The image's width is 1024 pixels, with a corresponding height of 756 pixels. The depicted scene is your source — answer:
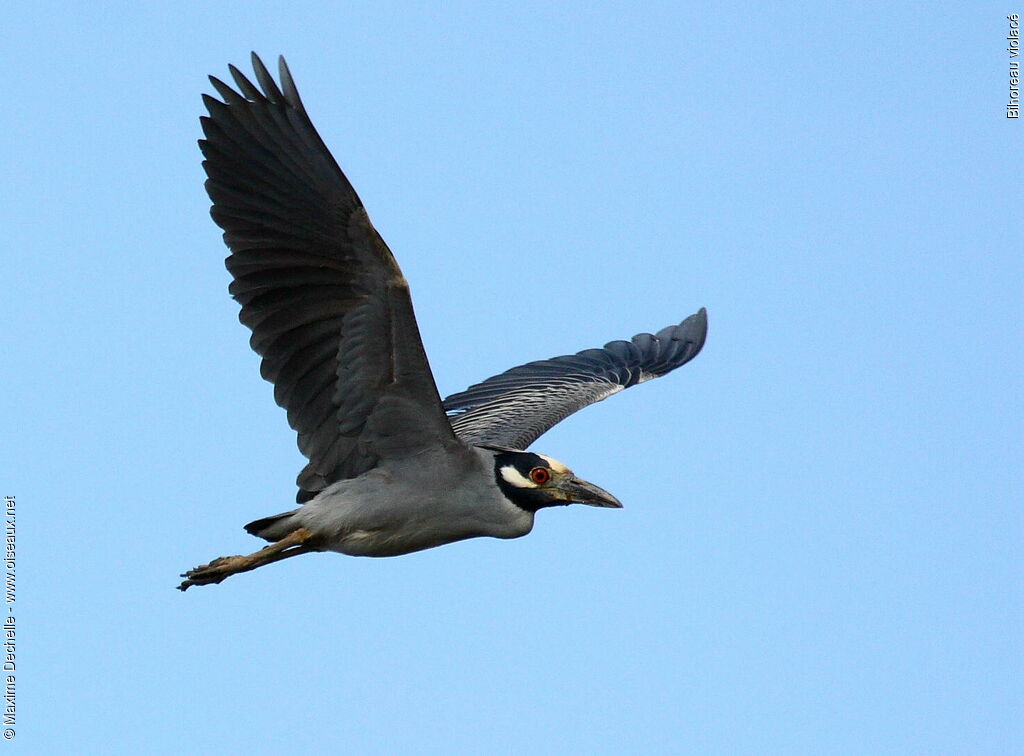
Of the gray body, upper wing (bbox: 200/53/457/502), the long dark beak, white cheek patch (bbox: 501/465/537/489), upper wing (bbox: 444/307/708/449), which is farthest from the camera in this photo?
upper wing (bbox: 444/307/708/449)

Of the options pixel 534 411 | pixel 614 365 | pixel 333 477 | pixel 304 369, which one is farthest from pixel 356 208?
pixel 614 365

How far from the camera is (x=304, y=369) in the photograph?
10.4 metres

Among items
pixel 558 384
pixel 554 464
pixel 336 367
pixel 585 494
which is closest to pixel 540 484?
pixel 554 464

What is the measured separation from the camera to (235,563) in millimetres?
10523

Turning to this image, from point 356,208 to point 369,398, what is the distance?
126 centimetres

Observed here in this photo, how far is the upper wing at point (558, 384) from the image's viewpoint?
1320 cm

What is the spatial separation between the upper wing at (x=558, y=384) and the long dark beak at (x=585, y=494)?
1.51 m

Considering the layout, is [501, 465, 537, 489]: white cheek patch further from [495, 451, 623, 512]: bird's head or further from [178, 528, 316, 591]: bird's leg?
[178, 528, 316, 591]: bird's leg

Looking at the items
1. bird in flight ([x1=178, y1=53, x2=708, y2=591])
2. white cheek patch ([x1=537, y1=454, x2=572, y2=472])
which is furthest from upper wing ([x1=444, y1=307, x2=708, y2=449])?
bird in flight ([x1=178, y1=53, x2=708, y2=591])

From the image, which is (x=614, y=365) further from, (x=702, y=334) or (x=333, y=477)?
(x=333, y=477)

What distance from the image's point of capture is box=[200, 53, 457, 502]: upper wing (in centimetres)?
989

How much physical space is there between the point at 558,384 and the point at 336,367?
4664 mm

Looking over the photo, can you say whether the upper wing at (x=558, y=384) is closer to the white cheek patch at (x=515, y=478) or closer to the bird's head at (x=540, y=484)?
the bird's head at (x=540, y=484)

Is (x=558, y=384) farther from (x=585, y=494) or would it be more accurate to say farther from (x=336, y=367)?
(x=336, y=367)
